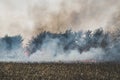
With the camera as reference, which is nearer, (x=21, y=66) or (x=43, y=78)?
(x=43, y=78)

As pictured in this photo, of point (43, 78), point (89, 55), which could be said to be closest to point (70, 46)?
point (89, 55)

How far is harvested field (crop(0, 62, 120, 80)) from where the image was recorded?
1543 inches

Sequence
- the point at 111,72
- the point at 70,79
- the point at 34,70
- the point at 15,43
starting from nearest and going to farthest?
the point at 70,79 → the point at 111,72 → the point at 34,70 → the point at 15,43

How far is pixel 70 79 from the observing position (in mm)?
38094

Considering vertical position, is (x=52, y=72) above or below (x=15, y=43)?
below

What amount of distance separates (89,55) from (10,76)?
11468mm

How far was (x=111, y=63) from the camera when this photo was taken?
4450 centimetres

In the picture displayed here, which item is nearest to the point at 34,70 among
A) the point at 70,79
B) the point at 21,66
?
the point at 21,66

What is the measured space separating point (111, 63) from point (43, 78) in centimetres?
940

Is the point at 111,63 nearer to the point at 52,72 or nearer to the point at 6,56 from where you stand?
the point at 52,72

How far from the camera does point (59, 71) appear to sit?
140 ft

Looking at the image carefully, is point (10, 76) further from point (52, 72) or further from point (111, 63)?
point (111, 63)

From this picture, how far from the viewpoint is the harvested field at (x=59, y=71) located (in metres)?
39.2

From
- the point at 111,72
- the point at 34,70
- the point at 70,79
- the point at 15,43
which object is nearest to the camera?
the point at 70,79
